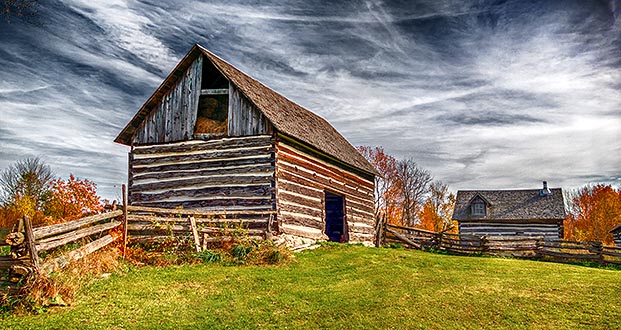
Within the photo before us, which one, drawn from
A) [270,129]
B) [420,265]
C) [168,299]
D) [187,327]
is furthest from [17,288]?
[420,265]

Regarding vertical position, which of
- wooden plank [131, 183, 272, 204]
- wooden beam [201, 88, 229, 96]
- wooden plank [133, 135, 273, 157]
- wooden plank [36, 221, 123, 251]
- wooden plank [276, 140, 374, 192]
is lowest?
wooden plank [36, 221, 123, 251]

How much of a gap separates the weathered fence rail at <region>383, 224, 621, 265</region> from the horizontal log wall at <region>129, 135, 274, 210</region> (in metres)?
9.69

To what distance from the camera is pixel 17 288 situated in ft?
26.4

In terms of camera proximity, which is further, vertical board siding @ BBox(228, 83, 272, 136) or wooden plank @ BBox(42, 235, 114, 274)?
vertical board siding @ BBox(228, 83, 272, 136)

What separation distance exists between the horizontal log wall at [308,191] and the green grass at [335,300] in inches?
128

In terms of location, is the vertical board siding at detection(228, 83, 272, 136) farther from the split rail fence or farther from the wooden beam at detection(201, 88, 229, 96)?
the split rail fence

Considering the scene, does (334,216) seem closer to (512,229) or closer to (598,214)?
(512,229)

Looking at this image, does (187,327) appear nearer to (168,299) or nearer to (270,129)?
(168,299)

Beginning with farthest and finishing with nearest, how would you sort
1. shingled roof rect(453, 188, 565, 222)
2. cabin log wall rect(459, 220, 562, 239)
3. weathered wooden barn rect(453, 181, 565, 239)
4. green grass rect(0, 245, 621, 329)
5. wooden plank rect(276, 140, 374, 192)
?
shingled roof rect(453, 188, 565, 222)
weathered wooden barn rect(453, 181, 565, 239)
cabin log wall rect(459, 220, 562, 239)
wooden plank rect(276, 140, 374, 192)
green grass rect(0, 245, 621, 329)

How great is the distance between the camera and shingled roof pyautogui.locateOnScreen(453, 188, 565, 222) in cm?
3616

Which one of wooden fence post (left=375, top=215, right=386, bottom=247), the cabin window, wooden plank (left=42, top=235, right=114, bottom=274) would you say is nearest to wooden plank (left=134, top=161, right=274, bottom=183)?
wooden plank (left=42, top=235, right=114, bottom=274)

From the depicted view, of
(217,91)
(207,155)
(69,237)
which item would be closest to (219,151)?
(207,155)

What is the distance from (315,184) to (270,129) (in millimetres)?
3585

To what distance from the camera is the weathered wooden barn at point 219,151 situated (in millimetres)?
15859
